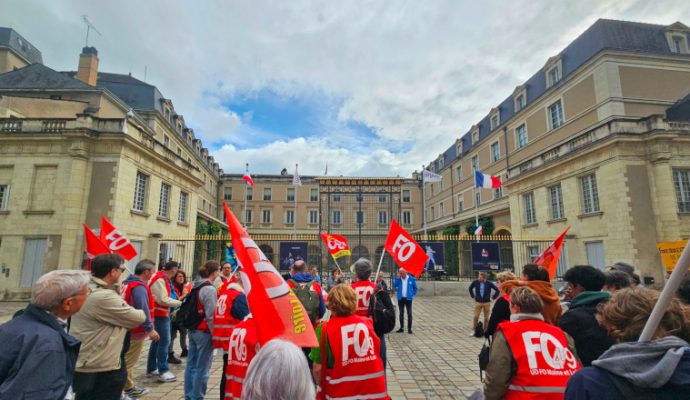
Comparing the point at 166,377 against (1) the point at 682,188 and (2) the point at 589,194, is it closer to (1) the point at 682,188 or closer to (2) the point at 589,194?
(2) the point at 589,194

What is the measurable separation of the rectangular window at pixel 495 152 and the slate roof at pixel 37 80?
103 feet

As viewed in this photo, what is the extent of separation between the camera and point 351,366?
2877mm

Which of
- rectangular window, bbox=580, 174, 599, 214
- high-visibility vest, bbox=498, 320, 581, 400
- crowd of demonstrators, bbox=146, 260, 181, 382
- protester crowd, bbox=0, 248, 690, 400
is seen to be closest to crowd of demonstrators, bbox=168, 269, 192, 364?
crowd of demonstrators, bbox=146, 260, 181, 382

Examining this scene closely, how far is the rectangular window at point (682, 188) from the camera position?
14577 millimetres

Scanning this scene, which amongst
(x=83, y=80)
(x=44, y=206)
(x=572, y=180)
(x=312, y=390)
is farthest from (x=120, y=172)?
(x=572, y=180)

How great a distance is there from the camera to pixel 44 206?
1463cm

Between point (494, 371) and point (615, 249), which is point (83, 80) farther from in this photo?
point (615, 249)

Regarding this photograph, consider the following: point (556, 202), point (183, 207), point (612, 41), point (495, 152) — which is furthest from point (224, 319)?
point (495, 152)

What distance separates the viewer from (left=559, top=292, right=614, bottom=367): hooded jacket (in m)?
2.57

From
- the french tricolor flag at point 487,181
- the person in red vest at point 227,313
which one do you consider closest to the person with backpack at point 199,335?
the person in red vest at point 227,313

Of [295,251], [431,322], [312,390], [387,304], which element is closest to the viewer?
[312,390]

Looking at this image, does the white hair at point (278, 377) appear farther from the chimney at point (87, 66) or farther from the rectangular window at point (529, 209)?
the chimney at point (87, 66)

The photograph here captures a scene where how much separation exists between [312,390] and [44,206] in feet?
62.8

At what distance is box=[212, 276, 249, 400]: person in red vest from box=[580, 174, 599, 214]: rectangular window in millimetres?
18172
